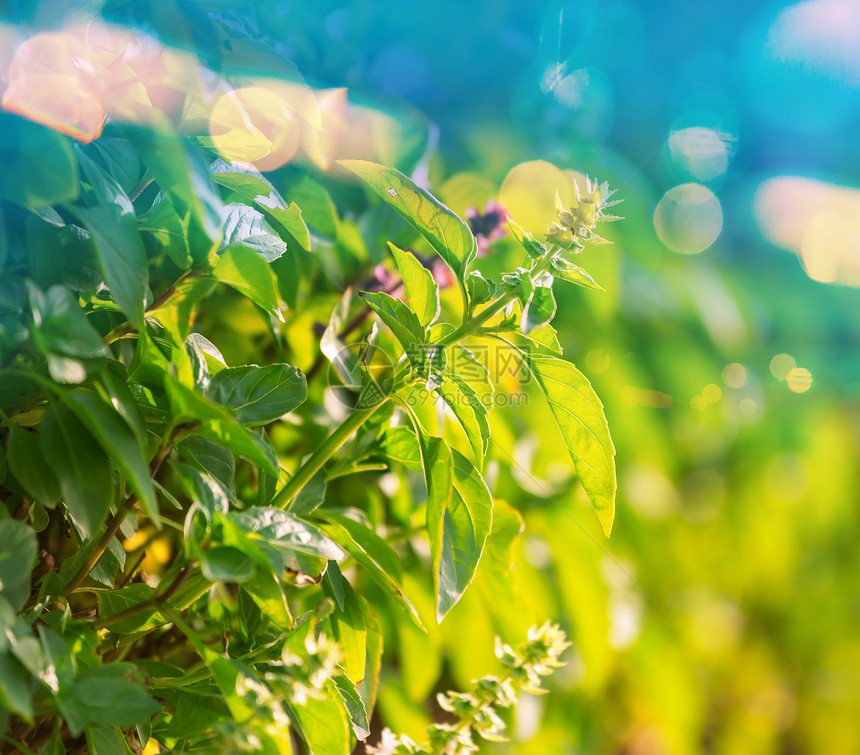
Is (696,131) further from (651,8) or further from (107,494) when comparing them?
(107,494)

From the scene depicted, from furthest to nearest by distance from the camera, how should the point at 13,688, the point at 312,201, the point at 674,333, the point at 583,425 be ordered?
1. the point at 674,333
2. the point at 312,201
3. the point at 583,425
4. the point at 13,688

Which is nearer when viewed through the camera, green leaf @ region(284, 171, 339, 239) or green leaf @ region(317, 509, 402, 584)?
green leaf @ region(317, 509, 402, 584)

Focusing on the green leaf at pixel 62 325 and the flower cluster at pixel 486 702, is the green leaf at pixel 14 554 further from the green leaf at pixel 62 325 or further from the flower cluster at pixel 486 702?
the flower cluster at pixel 486 702

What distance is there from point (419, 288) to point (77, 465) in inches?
5.9

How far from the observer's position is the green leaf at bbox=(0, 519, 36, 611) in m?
0.19

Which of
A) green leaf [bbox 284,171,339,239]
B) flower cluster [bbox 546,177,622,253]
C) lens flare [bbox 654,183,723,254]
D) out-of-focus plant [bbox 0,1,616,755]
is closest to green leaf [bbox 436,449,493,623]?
out-of-focus plant [bbox 0,1,616,755]

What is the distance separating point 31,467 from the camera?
0.74 ft

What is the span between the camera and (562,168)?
797mm

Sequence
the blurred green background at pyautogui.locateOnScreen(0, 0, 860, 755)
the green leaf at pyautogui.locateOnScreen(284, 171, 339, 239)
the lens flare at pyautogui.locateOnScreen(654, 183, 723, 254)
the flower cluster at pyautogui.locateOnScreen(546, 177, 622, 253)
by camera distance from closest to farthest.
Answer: the flower cluster at pyautogui.locateOnScreen(546, 177, 622, 253) < the green leaf at pyautogui.locateOnScreen(284, 171, 339, 239) < the blurred green background at pyautogui.locateOnScreen(0, 0, 860, 755) < the lens flare at pyautogui.locateOnScreen(654, 183, 723, 254)

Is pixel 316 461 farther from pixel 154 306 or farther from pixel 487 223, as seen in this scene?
pixel 487 223

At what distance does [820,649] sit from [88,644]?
1335mm

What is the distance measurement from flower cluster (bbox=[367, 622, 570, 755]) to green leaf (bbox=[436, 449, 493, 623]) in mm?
84

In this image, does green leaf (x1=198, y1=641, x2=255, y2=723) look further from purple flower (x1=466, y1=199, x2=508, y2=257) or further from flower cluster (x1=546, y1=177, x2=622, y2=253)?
purple flower (x1=466, y1=199, x2=508, y2=257)

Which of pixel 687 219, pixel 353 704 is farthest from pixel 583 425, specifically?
pixel 687 219
